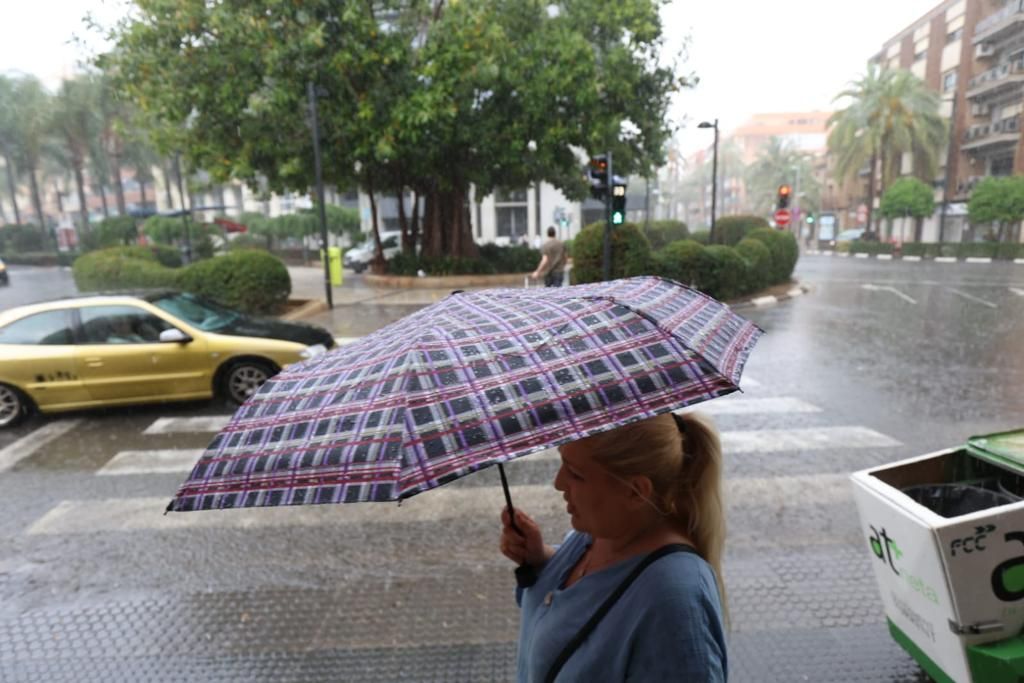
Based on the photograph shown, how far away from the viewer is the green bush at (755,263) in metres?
17.9

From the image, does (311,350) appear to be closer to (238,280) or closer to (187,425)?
(187,425)

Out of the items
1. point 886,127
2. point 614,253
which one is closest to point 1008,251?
point 614,253

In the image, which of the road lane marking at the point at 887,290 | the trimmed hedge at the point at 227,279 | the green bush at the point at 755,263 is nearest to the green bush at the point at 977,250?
the road lane marking at the point at 887,290

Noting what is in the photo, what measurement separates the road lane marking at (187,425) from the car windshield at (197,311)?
1.05 metres

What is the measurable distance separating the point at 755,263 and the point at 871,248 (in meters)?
33.2

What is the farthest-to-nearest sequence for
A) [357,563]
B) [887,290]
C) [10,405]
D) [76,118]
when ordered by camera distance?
[76,118], [887,290], [10,405], [357,563]

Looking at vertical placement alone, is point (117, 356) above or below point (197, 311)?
below

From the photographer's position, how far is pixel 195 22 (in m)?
16.5

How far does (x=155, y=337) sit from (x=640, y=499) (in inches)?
291

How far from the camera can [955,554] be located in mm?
2141

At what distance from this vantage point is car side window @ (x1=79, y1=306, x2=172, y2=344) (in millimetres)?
7234

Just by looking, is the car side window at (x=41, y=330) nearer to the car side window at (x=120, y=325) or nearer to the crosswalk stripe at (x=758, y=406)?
the car side window at (x=120, y=325)

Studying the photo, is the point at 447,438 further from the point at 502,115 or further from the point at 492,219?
the point at 492,219

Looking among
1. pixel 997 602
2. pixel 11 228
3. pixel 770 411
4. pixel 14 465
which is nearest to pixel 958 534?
pixel 997 602
